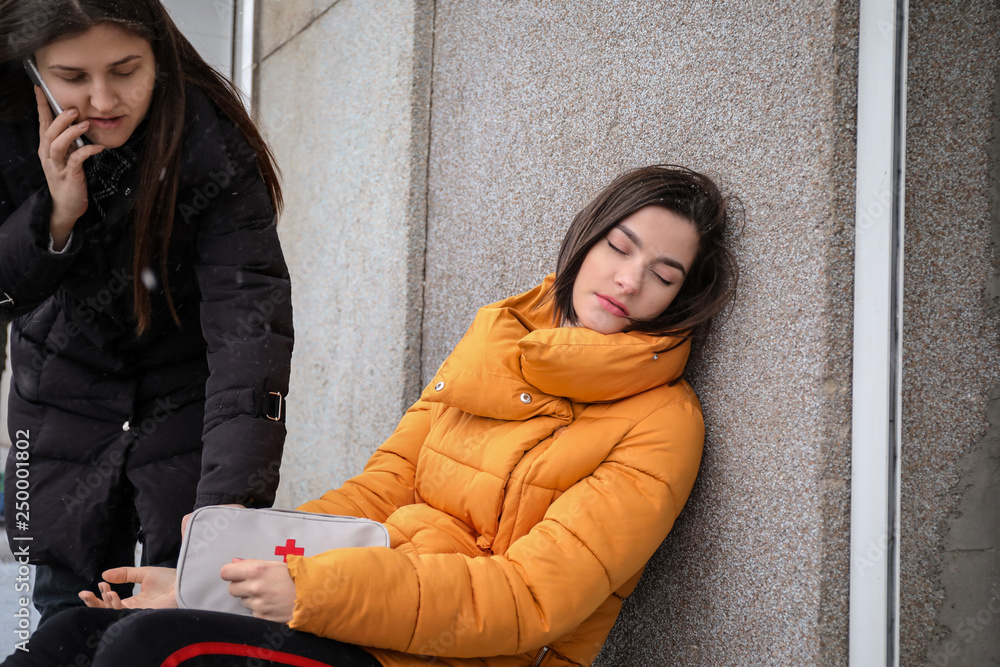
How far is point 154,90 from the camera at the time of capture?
1.61 meters

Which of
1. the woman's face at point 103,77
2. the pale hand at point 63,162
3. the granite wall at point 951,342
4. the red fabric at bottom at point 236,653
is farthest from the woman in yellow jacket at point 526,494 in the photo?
the woman's face at point 103,77

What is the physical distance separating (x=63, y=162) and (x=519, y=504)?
1.12 meters

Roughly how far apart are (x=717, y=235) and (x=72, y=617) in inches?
57.2

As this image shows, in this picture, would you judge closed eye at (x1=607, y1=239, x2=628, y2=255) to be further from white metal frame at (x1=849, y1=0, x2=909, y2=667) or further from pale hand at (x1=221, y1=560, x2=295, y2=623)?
pale hand at (x1=221, y1=560, x2=295, y2=623)

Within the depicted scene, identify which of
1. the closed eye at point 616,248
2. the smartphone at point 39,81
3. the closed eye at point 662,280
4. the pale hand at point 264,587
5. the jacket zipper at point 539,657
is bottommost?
the jacket zipper at point 539,657

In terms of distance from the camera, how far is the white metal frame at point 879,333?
4.75ft

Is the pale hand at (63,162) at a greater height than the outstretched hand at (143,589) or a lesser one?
greater

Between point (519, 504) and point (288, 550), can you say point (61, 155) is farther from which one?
point (519, 504)

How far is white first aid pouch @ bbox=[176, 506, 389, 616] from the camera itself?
1443 millimetres

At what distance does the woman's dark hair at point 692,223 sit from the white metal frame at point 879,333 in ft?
1.06

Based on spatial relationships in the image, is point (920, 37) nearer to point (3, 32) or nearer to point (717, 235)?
point (717, 235)

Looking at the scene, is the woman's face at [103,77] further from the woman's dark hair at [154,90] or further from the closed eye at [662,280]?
the closed eye at [662,280]

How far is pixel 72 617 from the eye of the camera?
134cm

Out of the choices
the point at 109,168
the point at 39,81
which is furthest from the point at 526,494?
the point at 39,81
